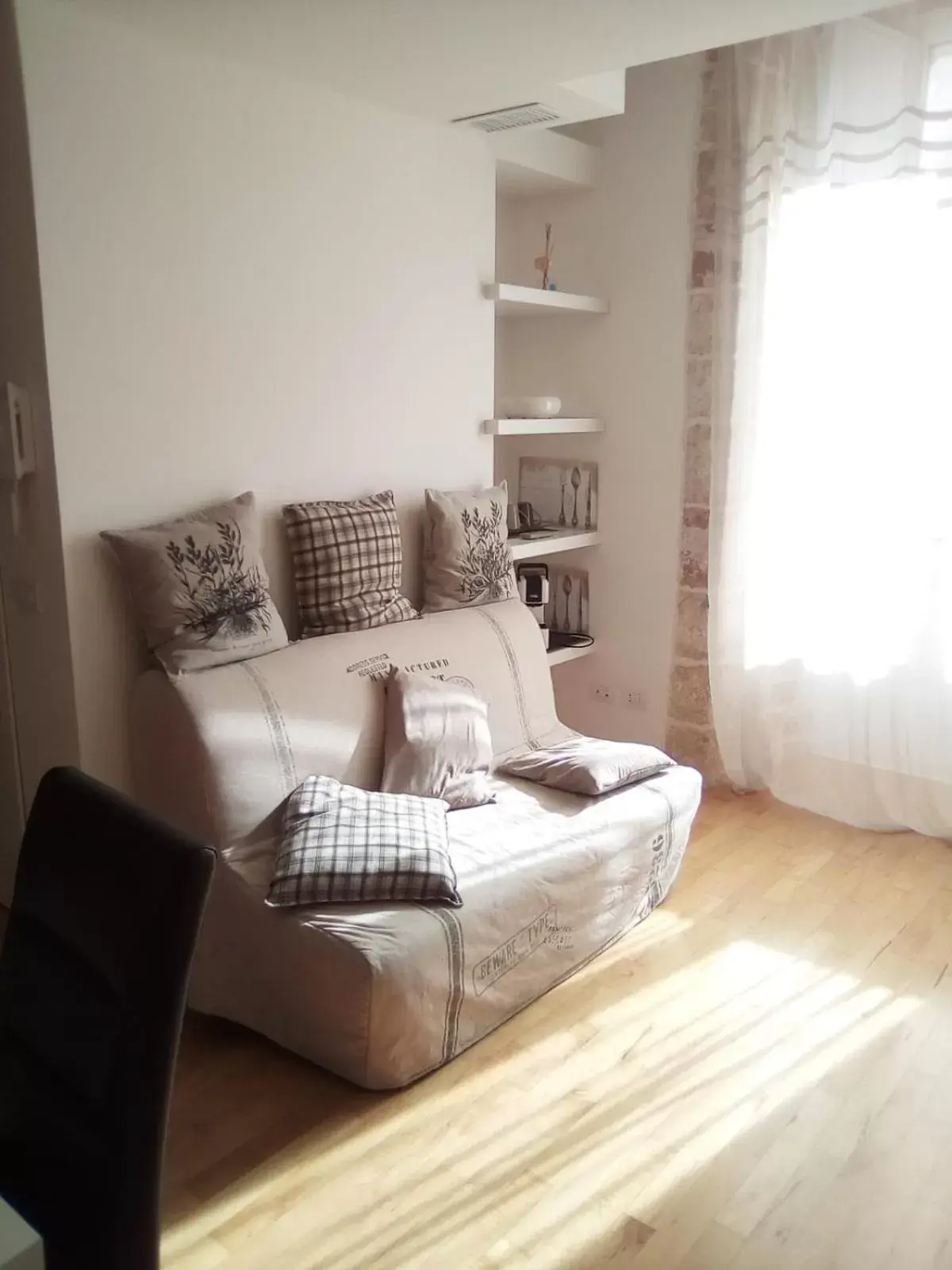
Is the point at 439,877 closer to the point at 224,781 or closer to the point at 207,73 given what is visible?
the point at 224,781

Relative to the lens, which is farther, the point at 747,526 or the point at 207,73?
the point at 747,526

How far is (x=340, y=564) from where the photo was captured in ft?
9.50

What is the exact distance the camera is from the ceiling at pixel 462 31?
217 cm

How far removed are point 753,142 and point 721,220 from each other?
0.27 m

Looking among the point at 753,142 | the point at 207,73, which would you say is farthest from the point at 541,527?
A: the point at 207,73

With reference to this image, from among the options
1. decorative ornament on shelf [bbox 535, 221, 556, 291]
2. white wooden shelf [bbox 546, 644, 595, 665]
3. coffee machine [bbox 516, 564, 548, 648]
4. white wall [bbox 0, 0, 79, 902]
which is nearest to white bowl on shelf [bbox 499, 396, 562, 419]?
decorative ornament on shelf [bbox 535, 221, 556, 291]

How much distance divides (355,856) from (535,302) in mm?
2234

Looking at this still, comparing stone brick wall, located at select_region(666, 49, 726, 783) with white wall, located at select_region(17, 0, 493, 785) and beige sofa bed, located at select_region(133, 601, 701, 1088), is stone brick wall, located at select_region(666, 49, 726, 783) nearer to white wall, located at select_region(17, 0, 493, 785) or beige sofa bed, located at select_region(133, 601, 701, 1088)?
white wall, located at select_region(17, 0, 493, 785)

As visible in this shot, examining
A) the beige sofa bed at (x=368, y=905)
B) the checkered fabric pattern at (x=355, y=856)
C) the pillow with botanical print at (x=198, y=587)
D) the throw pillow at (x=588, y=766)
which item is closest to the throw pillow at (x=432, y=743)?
the beige sofa bed at (x=368, y=905)

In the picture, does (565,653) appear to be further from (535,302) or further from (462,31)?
(462,31)

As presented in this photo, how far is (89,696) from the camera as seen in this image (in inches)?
100

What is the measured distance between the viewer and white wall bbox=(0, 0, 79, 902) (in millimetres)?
2275

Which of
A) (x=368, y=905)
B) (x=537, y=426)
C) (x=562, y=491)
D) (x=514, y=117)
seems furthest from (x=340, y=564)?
(x=562, y=491)

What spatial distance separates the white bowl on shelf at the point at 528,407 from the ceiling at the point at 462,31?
4.09 feet
